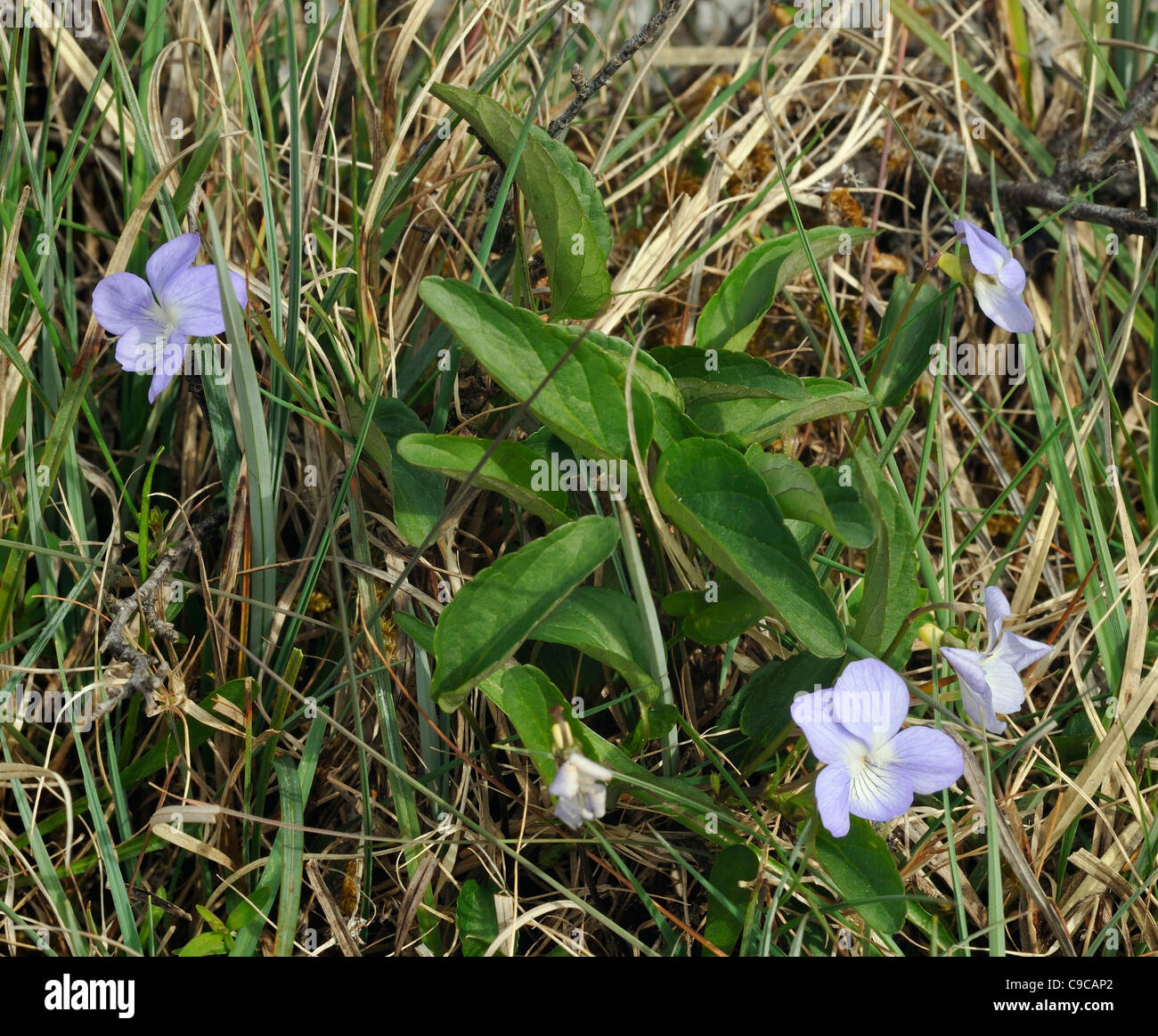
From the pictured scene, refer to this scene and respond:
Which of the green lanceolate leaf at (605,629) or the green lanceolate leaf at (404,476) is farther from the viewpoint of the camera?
the green lanceolate leaf at (404,476)

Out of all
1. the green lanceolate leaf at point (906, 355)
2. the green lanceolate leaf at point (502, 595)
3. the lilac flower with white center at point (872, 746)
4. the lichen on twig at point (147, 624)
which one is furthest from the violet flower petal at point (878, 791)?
the lichen on twig at point (147, 624)

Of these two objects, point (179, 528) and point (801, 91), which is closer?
point (179, 528)

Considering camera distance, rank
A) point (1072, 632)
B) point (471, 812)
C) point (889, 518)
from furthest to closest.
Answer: point (1072, 632)
point (471, 812)
point (889, 518)

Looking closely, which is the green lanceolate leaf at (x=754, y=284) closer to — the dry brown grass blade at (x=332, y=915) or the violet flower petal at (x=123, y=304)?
the violet flower petal at (x=123, y=304)

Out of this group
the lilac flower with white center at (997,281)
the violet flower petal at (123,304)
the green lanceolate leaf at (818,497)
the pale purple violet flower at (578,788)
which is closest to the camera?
the pale purple violet flower at (578,788)

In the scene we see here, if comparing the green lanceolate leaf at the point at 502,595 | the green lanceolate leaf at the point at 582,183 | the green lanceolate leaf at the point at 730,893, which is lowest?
the green lanceolate leaf at the point at 730,893
